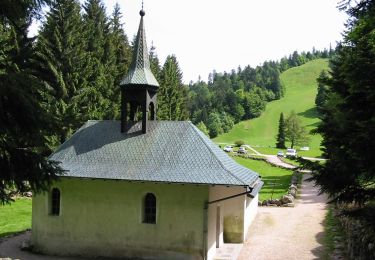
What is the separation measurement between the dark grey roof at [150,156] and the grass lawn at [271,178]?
49.0ft

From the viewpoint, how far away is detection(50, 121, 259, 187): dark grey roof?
17547 mm

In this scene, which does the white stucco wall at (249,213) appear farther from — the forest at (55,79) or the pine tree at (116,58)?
the pine tree at (116,58)

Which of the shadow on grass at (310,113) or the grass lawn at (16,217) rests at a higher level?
the shadow on grass at (310,113)

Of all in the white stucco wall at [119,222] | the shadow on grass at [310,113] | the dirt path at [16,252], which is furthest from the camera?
the shadow on grass at [310,113]

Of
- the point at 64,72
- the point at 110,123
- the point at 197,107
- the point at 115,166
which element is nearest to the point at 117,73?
the point at 64,72

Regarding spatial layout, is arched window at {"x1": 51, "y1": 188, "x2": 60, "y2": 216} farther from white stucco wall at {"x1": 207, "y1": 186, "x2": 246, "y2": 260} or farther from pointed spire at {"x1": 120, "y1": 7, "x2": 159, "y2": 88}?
white stucco wall at {"x1": 207, "y1": 186, "x2": 246, "y2": 260}

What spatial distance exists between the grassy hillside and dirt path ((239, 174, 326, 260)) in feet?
207

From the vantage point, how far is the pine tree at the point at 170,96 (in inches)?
2196

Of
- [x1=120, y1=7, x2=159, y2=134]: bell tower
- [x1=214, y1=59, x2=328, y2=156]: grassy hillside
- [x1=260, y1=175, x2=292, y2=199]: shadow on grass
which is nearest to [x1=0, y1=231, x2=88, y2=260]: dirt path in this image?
[x1=120, y1=7, x2=159, y2=134]: bell tower

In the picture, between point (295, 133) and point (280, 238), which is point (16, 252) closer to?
point (280, 238)

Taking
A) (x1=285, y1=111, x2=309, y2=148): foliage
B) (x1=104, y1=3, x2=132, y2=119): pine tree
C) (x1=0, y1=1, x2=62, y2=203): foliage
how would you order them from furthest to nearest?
(x1=285, y1=111, x2=309, y2=148): foliage, (x1=104, y1=3, x2=132, y2=119): pine tree, (x1=0, y1=1, x2=62, y2=203): foliage

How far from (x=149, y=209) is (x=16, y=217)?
1262 cm

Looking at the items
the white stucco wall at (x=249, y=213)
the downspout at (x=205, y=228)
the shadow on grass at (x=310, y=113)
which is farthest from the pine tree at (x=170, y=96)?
the shadow on grass at (x=310, y=113)

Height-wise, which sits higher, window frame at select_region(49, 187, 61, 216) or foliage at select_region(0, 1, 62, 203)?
foliage at select_region(0, 1, 62, 203)
